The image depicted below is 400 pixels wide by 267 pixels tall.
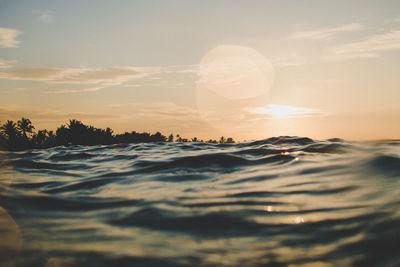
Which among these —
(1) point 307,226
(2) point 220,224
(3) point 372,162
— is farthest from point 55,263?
(3) point 372,162

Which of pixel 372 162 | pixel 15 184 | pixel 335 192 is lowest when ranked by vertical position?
pixel 15 184

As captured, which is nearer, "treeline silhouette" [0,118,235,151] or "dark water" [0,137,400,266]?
"dark water" [0,137,400,266]

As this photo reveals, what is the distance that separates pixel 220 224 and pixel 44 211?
2.01m

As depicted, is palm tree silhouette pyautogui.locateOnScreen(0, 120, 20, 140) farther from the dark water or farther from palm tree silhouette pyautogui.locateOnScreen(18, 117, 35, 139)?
the dark water

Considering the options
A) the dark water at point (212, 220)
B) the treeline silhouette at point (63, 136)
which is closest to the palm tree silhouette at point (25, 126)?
the treeline silhouette at point (63, 136)

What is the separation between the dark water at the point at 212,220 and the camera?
1.95m

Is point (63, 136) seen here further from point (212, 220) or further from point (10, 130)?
point (212, 220)

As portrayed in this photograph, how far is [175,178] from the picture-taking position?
5.00 metres

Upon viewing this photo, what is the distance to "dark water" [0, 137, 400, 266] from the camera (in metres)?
1.95

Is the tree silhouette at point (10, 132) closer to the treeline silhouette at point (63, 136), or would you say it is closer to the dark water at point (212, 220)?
the treeline silhouette at point (63, 136)

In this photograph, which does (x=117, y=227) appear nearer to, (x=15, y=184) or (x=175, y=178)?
(x=175, y=178)

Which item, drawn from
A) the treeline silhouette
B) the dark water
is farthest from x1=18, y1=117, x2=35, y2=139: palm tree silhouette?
the dark water

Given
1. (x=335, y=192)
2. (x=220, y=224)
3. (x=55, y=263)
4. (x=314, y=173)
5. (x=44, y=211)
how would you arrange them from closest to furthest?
1. (x=55, y=263)
2. (x=220, y=224)
3. (x=44, y=211)
4. (x=335, y=192)
5. (x=314, y=173)

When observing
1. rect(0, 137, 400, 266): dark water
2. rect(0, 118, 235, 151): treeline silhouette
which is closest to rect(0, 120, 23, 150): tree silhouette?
rect(0, 118, 235, 151): treeline silhouette
